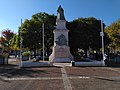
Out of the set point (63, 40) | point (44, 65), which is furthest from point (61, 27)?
point (44, 65)

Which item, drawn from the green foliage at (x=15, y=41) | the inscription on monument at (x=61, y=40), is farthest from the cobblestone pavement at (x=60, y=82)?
the green foliage at (x=15, y=41)

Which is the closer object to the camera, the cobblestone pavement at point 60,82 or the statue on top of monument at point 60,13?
the cobblestone pavement at point 60,82

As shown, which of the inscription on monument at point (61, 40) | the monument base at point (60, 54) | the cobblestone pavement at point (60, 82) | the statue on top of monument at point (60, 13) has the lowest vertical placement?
the cobblestone pavement at point (60, 82)

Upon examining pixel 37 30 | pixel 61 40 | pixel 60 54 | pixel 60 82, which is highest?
pixel 37 30

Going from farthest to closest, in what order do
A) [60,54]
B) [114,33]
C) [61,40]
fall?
[114,33] → [61,40] → [60,54]

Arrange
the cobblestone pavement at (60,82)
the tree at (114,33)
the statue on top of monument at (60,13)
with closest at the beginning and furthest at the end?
1. the cobblestone pavement at (60,82)
2. the statue on top of monument at (60,13)
3. the tree at (114,33)

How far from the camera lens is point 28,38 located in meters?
43.0

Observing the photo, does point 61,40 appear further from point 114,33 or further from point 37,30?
point 114,33

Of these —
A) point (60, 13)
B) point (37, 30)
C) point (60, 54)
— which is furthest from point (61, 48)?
point (37, 30)

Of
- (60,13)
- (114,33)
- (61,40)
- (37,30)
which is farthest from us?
(114,33)

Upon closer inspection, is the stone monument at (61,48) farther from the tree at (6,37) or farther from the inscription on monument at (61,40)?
the tree at (6,37)

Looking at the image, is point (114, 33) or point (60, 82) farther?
point (114, 33)

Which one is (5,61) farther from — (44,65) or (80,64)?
(80,64)

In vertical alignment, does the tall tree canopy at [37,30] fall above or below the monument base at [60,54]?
above
